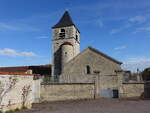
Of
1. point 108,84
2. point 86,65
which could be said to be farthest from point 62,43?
point 108,84

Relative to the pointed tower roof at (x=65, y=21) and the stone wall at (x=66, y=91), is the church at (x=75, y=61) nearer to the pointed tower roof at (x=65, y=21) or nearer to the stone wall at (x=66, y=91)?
the pointed tower roof at (x=65, y=21)

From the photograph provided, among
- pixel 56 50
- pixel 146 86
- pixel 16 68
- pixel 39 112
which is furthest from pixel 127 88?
pixel 16 68

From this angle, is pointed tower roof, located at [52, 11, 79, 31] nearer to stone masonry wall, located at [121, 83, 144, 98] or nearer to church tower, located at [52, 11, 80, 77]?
church tower, located at [52, 11, 80, 77]

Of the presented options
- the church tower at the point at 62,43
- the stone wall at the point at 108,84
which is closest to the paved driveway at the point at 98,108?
the stone wall at the point at 108,84

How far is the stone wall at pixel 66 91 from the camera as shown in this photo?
1575cm

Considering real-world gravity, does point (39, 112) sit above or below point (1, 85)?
below

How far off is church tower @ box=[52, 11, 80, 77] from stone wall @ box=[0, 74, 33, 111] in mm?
14667

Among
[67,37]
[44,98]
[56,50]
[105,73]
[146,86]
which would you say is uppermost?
[67,37]

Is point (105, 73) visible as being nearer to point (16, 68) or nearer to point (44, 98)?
point (44, 98)

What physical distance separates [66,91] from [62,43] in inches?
555

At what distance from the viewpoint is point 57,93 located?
15805 millimetres

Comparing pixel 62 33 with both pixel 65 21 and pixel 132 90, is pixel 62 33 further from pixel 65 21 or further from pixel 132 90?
pixel 132 90

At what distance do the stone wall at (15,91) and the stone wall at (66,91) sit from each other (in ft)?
14.0

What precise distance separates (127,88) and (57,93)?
7.12 m
